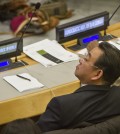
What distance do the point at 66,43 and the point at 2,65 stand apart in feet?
1.88

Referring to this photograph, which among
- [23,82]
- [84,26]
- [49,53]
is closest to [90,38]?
[84,26]

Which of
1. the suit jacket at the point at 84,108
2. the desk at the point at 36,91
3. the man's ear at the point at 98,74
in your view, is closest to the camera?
the suit jacket at the point at 84,108

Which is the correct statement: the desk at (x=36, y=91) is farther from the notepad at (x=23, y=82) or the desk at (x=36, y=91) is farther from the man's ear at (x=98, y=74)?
the man's ear at (x=98, y=74)

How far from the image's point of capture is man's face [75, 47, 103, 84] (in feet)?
5.84

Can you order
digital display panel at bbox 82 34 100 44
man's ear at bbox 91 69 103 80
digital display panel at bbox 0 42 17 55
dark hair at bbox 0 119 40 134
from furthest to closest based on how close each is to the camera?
digital display panel at bbox 82 34 100 44, digital display panel at bbox 0 42 17 55, man's ear at bbox 91 69 103 80, dark hair at bbox 0 119 40 134

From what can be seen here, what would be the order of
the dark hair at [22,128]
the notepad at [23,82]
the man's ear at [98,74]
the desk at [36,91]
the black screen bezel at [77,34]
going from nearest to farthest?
the dark hair at [22,128], the man's ear at [98,74], the desk at [36,91], the notepad at [23,82], the black screen bezel at [77,34]

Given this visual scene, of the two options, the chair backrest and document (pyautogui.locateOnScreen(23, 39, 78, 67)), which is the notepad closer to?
document (pyautogui.locateOnScreen(23, 39, 78, 67))

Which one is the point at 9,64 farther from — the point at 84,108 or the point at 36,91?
the point at 84,108

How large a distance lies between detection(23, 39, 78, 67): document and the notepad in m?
0.23

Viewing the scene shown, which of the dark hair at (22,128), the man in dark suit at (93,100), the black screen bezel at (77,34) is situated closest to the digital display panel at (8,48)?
the black screen bezel at (77,34)

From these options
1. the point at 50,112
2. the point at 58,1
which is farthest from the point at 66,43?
the point at 58,1

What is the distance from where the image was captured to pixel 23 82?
228 cm

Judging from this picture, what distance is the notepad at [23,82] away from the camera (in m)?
2.22

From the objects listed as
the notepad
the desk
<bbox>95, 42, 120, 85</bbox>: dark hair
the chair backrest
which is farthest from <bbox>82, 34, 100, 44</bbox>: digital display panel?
the chair backrest
